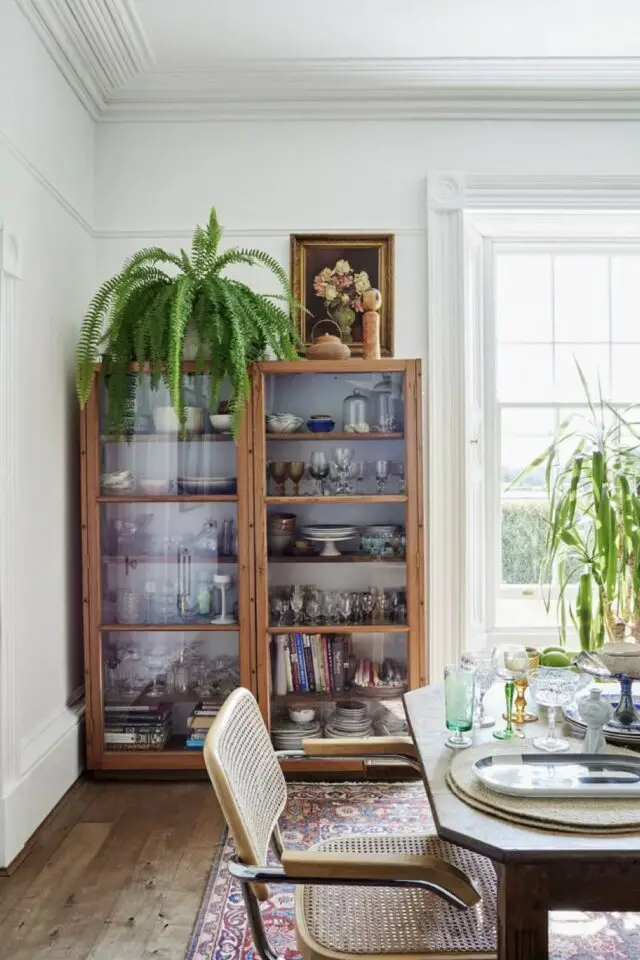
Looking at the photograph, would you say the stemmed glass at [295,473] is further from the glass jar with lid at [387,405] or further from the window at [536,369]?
the window at [536,369]

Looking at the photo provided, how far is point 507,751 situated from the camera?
5.57ft

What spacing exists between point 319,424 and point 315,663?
41.3 inches

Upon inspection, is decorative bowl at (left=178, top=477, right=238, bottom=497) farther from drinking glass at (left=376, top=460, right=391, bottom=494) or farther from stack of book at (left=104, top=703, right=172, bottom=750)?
stack of book at (left=104, top=703, right=172, bottom=750)

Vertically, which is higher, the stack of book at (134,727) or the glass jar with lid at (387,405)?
the glass jar with lid at (387,405)

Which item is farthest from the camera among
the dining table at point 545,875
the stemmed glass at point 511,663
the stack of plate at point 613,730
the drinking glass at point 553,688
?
the stemmed glass at point 511,663

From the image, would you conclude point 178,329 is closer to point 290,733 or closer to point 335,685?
point 335,685

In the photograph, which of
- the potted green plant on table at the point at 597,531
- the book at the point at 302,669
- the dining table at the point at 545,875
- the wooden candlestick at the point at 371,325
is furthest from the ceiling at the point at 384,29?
the dining table at the point at 545,875

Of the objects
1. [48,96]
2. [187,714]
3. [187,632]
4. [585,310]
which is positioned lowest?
[187,714]

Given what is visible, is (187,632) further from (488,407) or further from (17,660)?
(488,407)

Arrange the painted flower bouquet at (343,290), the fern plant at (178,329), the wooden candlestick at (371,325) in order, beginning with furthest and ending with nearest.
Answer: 1. the painted flower bouquet at (343,290)
2. the wooden candlestick at (371,325)
3. the fern plant at (178,329)

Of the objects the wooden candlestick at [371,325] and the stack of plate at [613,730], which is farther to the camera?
the wooden candlestick at [371,325]

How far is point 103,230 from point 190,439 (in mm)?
1128

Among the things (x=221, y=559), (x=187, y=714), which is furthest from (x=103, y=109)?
(x=187, y=714)

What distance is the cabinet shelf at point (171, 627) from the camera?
332 cm
